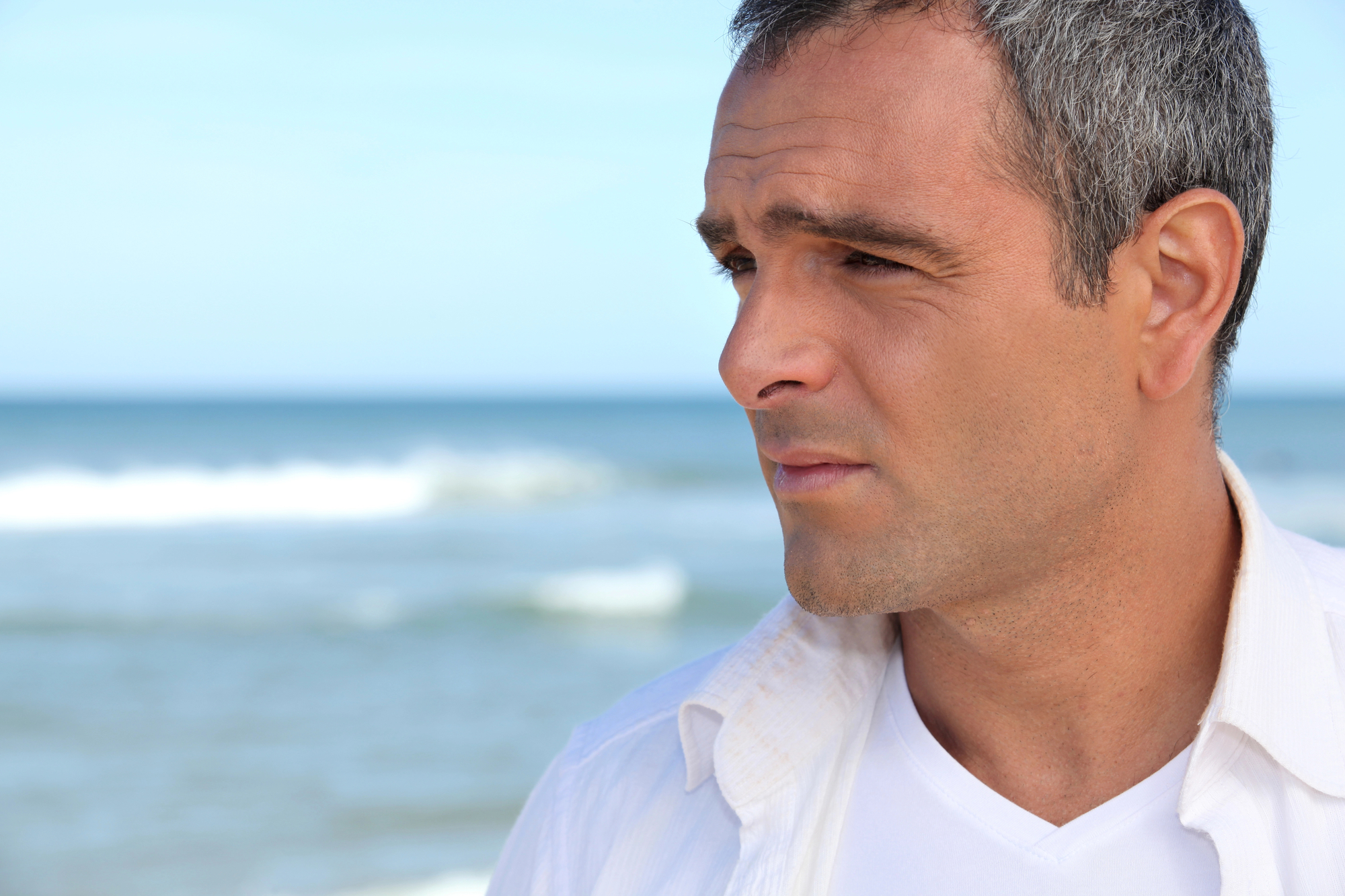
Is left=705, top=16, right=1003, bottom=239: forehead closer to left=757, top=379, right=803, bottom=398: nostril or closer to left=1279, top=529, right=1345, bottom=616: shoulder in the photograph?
left=757, top=379, right=803, bottom=398: nostril

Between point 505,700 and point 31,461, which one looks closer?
point 505,700

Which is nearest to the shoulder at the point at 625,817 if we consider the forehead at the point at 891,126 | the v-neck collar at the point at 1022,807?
the v-neck collar at the point at 1022,807

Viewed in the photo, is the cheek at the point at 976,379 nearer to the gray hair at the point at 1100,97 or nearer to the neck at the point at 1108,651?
the gray hair at the point at 1100,97

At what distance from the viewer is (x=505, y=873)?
1680mm

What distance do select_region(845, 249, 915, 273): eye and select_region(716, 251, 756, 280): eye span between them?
0.64 feet

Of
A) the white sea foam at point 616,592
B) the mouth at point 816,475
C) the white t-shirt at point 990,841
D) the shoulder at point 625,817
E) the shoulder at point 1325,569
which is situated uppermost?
the white sea foam at point 616,592

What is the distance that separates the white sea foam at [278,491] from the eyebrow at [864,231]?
16686 mm

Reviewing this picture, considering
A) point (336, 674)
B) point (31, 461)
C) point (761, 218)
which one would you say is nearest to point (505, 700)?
point (336, 674)

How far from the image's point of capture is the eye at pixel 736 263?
167 cm

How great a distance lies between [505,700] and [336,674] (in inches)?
60.2

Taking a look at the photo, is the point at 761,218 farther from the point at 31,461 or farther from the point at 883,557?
the point at 31,461

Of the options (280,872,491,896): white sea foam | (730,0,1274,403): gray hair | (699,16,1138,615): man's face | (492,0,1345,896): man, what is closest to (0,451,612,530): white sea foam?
(280,872,491,896): white sea foam

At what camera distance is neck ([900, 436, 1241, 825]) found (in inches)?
60.7

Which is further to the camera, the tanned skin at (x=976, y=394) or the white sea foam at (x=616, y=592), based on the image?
the white sea foam at (x=616, y=592)
